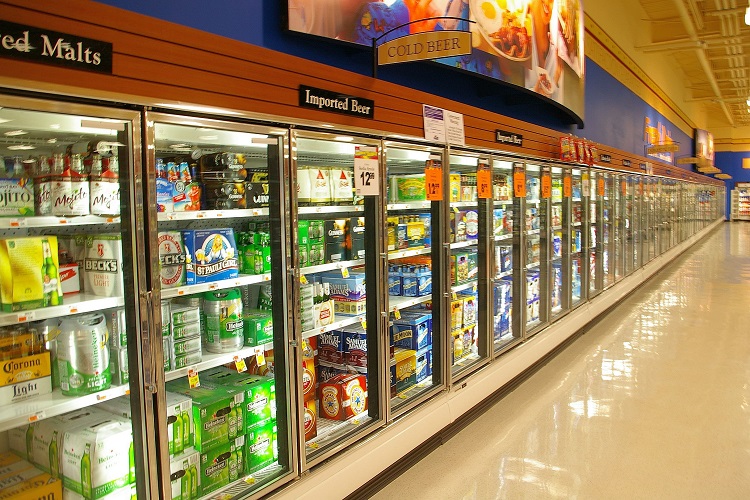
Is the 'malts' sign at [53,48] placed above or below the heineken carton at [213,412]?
above

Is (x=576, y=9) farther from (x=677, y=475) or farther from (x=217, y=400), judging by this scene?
(x=217, y=400)

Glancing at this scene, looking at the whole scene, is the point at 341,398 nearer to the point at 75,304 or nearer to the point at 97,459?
the point at 97,459

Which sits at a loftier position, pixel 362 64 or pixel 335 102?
pixel 362 64

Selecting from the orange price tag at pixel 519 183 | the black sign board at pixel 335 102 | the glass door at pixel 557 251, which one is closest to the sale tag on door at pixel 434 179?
the black sign board at pixel 335 102

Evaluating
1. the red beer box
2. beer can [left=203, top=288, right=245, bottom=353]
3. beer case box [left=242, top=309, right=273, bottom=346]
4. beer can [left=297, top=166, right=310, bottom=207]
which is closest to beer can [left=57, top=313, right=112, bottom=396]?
beer can [left=203, top=288, right=245, bottom=353]

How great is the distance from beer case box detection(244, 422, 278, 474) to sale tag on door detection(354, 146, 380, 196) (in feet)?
4.18

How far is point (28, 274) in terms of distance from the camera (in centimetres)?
181

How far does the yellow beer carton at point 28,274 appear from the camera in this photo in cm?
178

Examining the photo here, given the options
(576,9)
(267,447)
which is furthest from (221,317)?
(576,9)

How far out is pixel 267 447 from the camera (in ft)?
8.90

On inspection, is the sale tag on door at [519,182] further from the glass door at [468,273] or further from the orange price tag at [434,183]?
the orange price tag at [434,183]

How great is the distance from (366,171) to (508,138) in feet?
6.75

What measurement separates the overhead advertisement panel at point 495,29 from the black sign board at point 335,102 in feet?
1.31

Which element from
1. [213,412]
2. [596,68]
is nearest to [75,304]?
[213,412]
